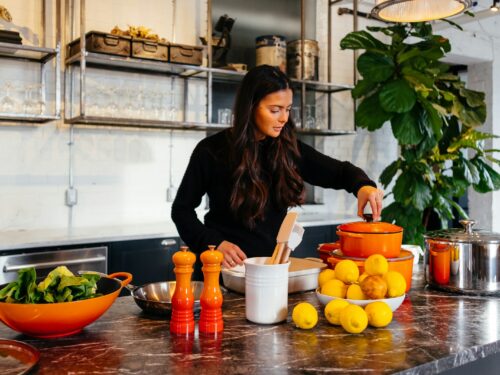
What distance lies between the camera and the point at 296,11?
16.5ft

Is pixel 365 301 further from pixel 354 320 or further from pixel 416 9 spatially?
pixel 416 9

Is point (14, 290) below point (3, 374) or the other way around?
the other way around

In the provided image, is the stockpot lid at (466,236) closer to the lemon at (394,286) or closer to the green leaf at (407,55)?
the lemon at (394,286)

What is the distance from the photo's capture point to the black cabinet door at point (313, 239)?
412 centimetres

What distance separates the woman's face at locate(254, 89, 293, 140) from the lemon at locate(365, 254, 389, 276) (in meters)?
0.79

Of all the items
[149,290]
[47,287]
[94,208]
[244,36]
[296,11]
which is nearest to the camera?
[47,287]

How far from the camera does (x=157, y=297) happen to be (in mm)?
1576

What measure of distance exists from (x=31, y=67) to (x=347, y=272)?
2.95 m

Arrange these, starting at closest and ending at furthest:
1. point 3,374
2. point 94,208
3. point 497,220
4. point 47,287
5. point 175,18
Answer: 1. point 3,374
2. point 47,287
3. point 94,208
4. point 175,18
5. point 497,220

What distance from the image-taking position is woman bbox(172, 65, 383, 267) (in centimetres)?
217

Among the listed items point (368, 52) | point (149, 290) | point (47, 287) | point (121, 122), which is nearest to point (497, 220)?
point (368, 52)

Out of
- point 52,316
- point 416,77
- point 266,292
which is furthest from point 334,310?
point 416,77

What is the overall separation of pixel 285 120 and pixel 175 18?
243cm

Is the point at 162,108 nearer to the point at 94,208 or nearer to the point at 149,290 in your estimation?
the point at 94,208
